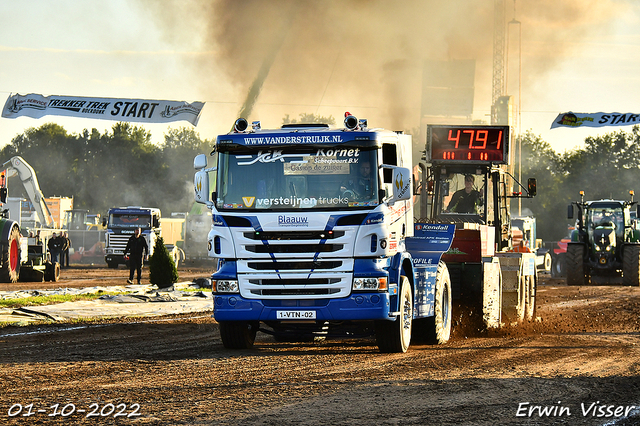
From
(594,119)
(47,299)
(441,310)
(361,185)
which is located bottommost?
(47,299)

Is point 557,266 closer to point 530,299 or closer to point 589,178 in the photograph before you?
point 530,299

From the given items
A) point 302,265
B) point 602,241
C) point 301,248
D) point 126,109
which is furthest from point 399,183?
point 602,241

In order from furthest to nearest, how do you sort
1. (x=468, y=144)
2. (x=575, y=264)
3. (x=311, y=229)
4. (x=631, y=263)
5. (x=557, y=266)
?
(x=557, y=266) < (x=575, y=264) < (x=631, y=263) < (x=468, y=144) < (x=311, y=229)

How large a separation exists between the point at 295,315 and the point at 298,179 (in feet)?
5.93

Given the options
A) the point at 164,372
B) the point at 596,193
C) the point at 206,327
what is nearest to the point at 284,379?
the point at 164,372

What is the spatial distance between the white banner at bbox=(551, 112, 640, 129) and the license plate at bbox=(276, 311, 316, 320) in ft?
79.7

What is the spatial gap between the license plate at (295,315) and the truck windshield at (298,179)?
1376mm

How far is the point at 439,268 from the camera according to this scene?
517 inches

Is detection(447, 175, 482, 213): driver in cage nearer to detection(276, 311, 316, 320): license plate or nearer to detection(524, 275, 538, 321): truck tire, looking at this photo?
detection(524, 275, 538, 321): truck tire

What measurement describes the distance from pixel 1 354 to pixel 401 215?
229 inches

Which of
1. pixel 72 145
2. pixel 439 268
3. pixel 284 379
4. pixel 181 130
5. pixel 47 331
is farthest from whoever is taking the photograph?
pixel 181 130

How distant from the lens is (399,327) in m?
11.6

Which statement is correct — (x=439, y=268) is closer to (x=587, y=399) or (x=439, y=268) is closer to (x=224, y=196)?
(x=224, y=196)

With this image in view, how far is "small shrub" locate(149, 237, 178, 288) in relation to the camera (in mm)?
23797
